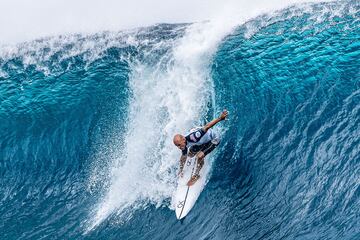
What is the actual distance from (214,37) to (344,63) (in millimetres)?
7800

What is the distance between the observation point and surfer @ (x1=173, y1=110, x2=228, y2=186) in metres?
19.0

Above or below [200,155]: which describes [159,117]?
above

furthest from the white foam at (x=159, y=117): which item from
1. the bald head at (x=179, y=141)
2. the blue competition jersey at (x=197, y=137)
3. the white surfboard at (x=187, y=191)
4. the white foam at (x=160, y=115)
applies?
the bald head at (x=179, y=141)

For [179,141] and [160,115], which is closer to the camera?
[179,141]

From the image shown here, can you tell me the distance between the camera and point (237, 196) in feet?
66.9

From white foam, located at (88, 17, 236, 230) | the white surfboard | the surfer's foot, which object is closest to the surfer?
the surfer's foot

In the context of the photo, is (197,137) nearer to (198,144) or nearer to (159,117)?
(198,144)

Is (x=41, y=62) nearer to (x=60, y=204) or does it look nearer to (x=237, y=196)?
(x=60, y=204)

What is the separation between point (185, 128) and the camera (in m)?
23.1

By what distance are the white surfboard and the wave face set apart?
12.3 inches

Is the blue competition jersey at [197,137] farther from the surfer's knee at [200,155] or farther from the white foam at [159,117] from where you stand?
the white foam at [159,117]

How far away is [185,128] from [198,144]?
11.7 ft

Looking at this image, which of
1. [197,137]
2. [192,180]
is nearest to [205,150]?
[197,137]

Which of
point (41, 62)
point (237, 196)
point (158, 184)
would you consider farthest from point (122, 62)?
point (237, 196)
